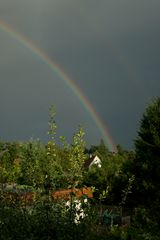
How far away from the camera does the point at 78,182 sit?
5.50 meters

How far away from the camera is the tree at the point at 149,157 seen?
1941cm

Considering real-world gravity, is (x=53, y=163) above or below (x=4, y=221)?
above

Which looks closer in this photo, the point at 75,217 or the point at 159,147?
the point at 75,217

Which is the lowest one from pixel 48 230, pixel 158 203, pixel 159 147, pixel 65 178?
pixel 48 230

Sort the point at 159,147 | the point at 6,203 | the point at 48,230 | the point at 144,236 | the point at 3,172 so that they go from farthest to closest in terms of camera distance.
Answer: the point at 159,147, the point at 144,236, the point at 3,172, the point at 6,203, the point at 48,230

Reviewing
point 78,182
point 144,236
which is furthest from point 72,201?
point 144,236

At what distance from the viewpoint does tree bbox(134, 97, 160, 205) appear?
63.7 ft

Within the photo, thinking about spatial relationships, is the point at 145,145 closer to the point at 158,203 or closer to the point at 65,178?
the point at 158,203

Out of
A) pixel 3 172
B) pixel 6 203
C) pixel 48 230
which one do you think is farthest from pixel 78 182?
pixel 3 172

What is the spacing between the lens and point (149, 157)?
19.8m

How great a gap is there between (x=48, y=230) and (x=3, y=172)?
10.1 feet

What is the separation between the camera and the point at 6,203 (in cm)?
612

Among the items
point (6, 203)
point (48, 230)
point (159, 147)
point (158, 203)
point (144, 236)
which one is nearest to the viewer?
point (48, 230)

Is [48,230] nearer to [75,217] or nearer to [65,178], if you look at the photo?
[75,217]
